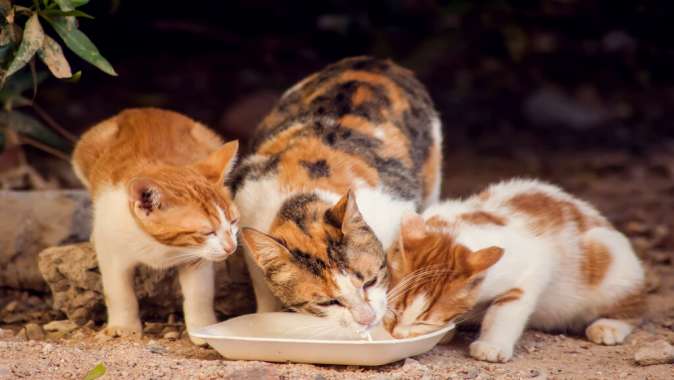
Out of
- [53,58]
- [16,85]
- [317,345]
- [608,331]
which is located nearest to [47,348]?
[317,345]

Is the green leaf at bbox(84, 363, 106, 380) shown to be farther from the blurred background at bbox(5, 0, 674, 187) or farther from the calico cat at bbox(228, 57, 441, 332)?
the blurred background at bbox(5, 0, 674, 187)

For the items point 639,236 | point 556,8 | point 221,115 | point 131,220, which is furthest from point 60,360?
point 556,8

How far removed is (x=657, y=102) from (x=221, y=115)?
13.7 feet

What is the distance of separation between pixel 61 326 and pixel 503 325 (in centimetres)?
223

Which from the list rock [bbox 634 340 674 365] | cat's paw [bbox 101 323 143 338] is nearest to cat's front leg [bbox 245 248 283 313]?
cat's paw [bbox 101 323 143 338]

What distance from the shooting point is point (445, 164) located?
7.22 m

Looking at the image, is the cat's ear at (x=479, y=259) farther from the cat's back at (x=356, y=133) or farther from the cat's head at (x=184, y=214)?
the cat's head at (x=184, y=214)

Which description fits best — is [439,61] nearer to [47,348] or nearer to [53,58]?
[53,58]

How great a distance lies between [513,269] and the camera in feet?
13.0

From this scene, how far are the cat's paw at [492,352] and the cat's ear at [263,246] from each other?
1020mm

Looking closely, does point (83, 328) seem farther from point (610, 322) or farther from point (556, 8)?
point (556, 8)

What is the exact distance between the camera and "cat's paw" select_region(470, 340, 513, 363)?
3779 millimetres

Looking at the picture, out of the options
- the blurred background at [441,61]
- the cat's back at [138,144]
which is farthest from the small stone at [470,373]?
the blurred background at [441,61]

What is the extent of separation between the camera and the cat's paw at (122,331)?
4051 mm
